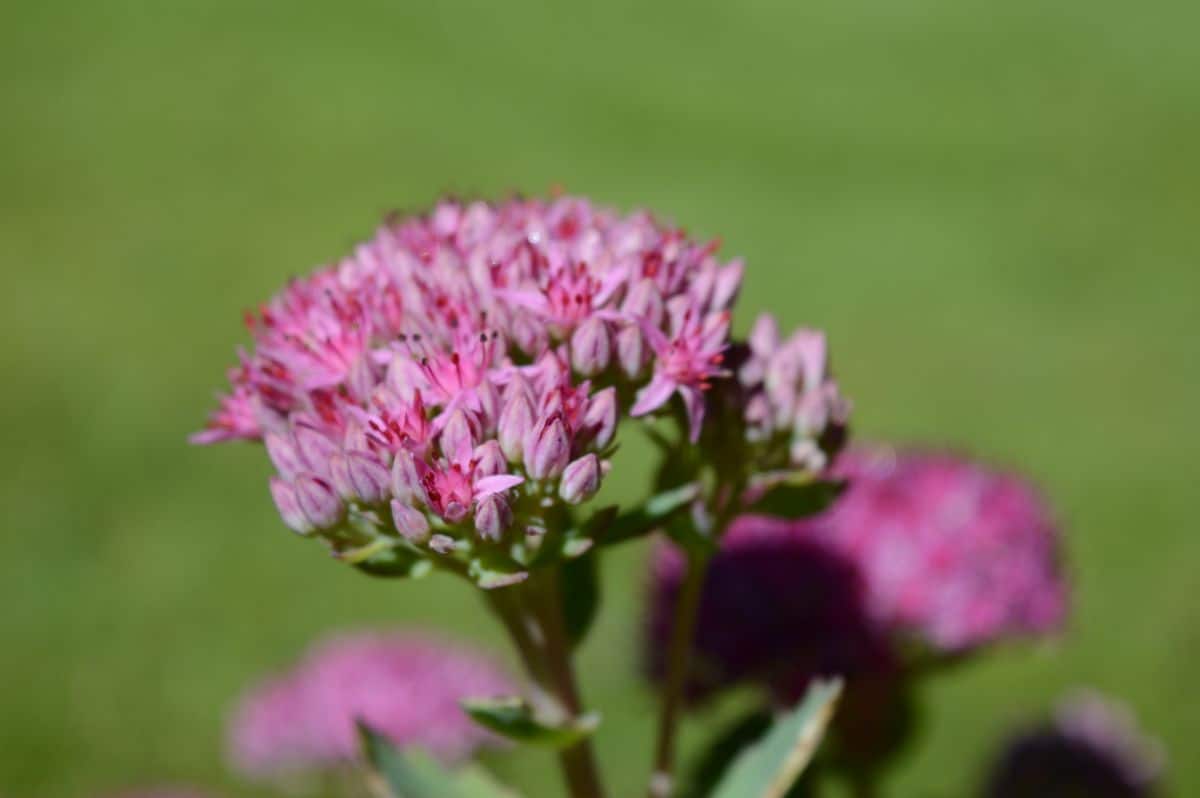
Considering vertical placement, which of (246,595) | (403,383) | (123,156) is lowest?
(246,595)

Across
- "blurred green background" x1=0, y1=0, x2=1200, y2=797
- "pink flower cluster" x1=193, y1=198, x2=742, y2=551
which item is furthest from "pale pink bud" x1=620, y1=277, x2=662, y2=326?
"blurred green background" x1=0, y1=0, x2=1200, y2=797

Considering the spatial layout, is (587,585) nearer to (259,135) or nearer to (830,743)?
(830,743)

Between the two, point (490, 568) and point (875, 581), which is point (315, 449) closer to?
point (490, 568)

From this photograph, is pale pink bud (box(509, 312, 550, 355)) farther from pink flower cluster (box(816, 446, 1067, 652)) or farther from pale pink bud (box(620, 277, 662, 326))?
pink flower cluster (box(816, 446, 1067, 652))

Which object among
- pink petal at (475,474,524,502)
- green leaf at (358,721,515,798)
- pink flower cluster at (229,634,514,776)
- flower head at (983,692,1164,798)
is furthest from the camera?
pink flower cluster at (229,634,514,776)

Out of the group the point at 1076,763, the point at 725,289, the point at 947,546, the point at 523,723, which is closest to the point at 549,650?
the point at 523,723

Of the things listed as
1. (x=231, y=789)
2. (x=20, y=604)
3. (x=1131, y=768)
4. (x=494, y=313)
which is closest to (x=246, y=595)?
(x=20, y=604)

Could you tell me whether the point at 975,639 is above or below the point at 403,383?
below
